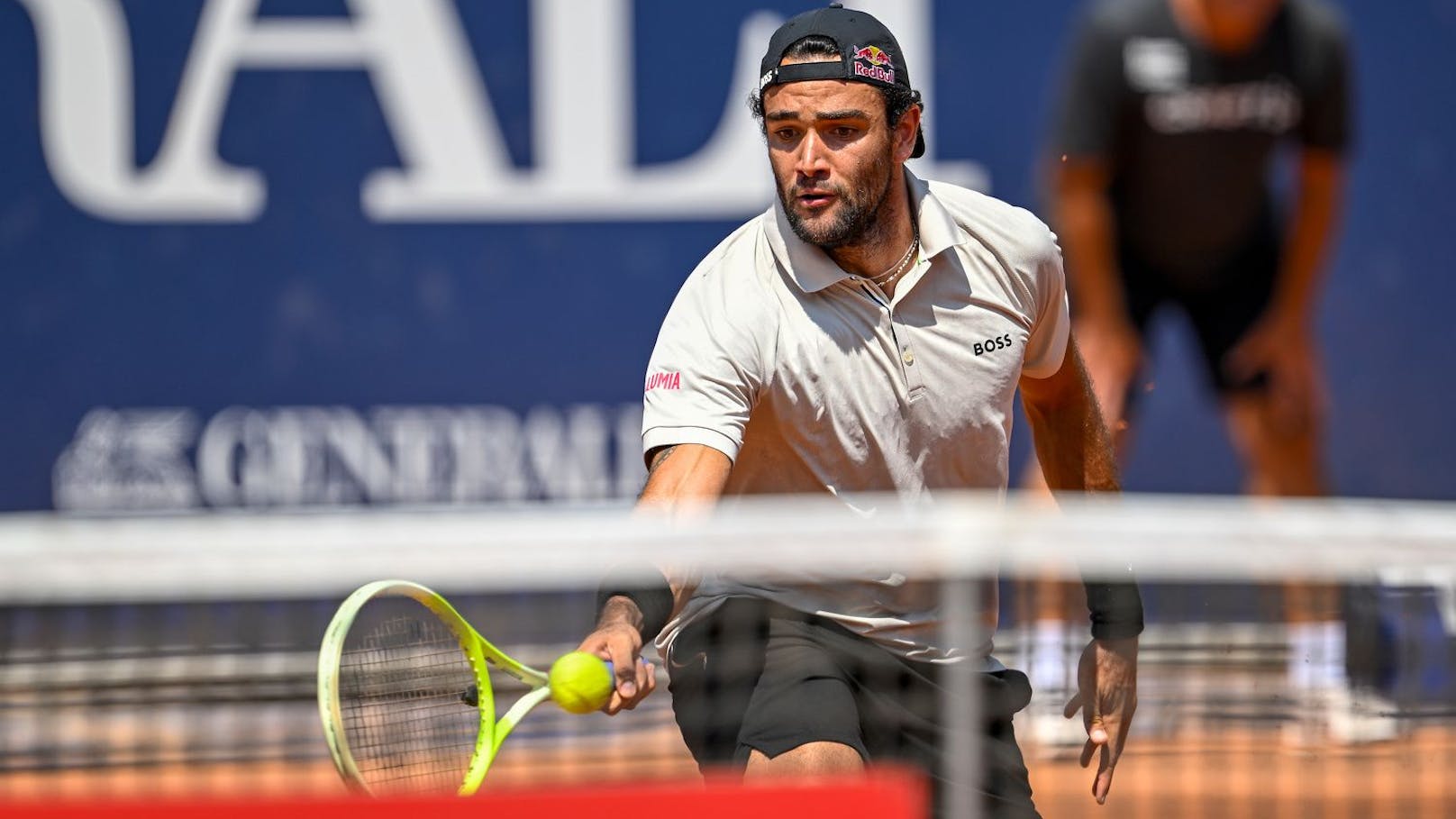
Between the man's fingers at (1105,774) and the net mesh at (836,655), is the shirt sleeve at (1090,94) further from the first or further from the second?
the man's fingers at (1105,774)

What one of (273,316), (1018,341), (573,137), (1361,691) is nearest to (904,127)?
(1018,341)

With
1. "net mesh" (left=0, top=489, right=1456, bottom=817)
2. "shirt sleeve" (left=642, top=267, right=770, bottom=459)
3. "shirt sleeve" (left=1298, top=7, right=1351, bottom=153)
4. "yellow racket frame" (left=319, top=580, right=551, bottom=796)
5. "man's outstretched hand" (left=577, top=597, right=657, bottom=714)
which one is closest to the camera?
"net mesh" (left=0, top=489, right=1456, bottom=817)

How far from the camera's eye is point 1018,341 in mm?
3244

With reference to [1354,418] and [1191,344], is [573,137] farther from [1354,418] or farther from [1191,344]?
[1354,418]

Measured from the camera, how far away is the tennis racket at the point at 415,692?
2.79 meters

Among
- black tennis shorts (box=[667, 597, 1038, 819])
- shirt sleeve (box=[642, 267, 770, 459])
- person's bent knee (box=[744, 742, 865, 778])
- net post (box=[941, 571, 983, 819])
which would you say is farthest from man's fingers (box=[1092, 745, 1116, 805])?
shirt sleeve (box=[642, 267, 770, 459])

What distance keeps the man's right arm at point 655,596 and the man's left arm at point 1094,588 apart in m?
0.63

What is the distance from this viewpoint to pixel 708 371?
3039mm

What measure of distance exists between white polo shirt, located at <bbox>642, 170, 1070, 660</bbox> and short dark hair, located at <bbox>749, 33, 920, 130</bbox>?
0.15 metres

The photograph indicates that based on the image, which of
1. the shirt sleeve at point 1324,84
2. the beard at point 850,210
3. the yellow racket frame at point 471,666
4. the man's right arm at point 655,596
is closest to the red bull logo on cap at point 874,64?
the beard at point 850,210

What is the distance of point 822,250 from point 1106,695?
0.84 meters

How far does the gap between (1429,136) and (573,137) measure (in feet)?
8.38

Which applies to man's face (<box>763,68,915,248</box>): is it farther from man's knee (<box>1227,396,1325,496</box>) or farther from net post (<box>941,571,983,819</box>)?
man's knee (<box>1227,396,1325,496</box>)

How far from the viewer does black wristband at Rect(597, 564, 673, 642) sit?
2.76 metres
